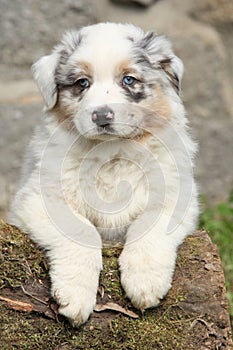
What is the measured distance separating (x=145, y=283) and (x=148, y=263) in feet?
0.37

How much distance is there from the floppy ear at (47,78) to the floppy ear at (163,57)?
1.78 feet

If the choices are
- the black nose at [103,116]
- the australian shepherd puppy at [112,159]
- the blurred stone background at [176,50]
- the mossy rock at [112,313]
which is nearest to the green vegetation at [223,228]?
the blurred stone background at [176,50]

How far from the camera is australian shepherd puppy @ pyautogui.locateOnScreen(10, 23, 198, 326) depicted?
3.69 meters

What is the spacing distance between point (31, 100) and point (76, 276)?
117 inches

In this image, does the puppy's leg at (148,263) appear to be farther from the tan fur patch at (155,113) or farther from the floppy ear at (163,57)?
the floppy ear at (163,57)

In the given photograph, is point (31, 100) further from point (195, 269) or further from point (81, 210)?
point (195, 269)

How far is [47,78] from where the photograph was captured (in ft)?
13.6

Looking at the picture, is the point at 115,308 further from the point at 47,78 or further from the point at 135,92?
the point at 47,78

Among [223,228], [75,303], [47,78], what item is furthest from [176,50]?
[75,303]

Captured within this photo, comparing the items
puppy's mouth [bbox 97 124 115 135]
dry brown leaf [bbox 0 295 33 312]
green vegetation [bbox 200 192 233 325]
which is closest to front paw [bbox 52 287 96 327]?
dry brown leaf [bbox 0 295 33 312]

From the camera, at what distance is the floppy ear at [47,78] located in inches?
161

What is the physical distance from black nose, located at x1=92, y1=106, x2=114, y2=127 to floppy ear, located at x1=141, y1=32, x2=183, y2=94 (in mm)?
602

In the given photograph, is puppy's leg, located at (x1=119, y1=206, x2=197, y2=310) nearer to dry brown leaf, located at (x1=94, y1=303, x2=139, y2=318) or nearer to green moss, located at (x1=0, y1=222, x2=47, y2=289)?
dry brown leaf, located at (x1=94, y1=303, x2=139, y2=318)

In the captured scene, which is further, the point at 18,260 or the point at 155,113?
the point at 155,113
